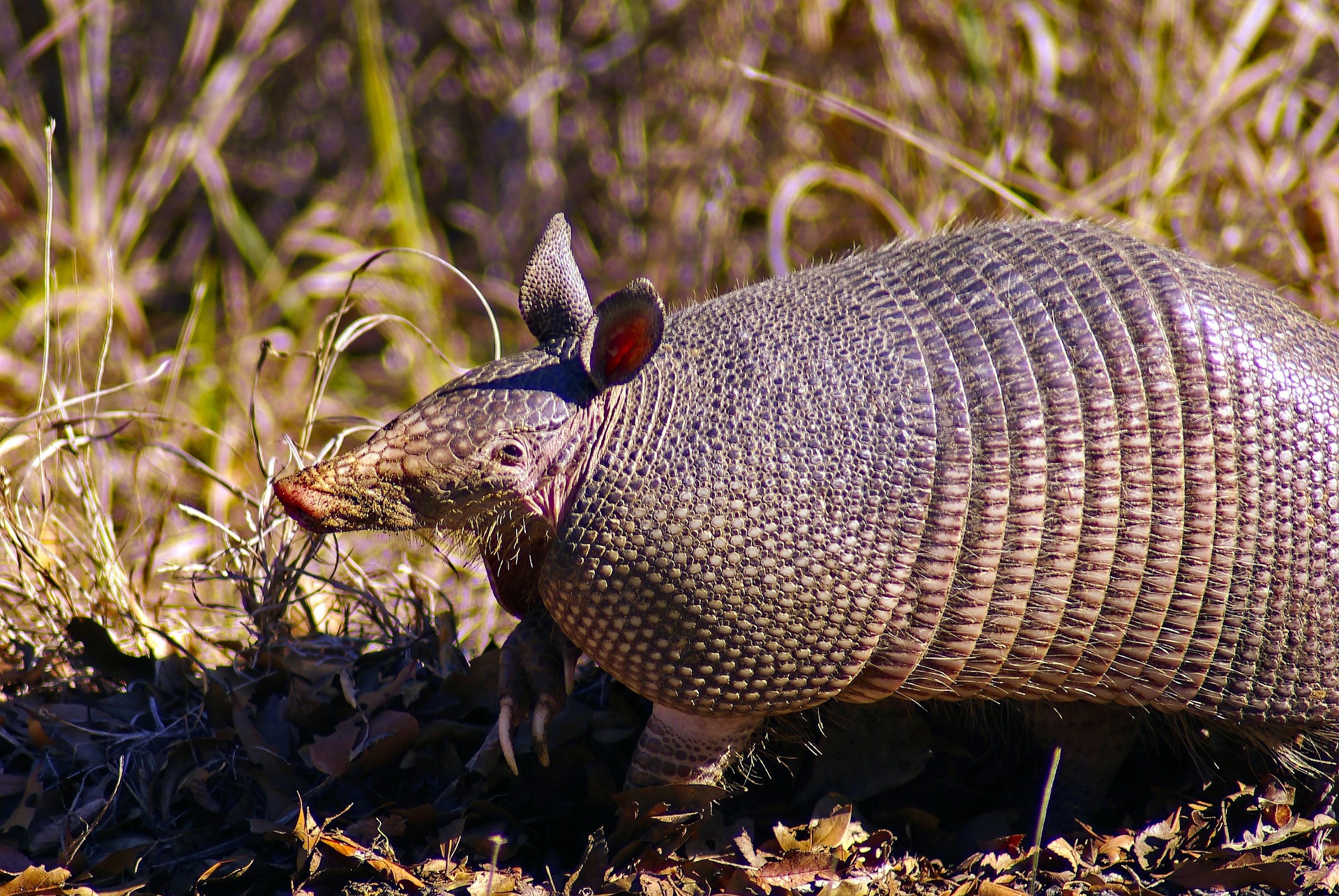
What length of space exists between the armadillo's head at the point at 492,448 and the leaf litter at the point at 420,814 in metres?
0.80

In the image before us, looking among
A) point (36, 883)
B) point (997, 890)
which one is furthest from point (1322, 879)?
point (36, 883)

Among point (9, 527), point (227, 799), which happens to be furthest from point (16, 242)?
point (227, 799)

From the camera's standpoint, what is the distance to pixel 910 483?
2.79 m

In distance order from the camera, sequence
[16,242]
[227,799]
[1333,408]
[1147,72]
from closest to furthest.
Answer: [1333,408] → [227,799] → [1147,72] → [16,242]

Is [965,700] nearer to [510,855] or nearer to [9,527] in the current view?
[510,855]

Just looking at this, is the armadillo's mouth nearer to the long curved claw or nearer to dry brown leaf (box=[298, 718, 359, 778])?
the long curved claw

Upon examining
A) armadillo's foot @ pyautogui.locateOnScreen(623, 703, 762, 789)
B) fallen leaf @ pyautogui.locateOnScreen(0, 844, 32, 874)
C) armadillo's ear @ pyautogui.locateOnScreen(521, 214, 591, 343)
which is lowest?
fallen leaf @ pyautogui.locateOnScreen(0, 844, 32, 874)

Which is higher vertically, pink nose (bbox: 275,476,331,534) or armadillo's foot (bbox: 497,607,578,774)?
pink nose (bbox: 275,476,331,534)

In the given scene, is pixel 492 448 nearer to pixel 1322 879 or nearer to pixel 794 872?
pixel 794 872

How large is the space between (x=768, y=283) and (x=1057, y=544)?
39.8 inches

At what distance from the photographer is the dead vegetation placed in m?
4.07

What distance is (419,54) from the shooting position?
813 cm

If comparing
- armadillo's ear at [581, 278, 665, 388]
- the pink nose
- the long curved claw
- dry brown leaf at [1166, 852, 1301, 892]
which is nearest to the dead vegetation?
the long curved claw

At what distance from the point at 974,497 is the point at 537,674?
1.23 metres
